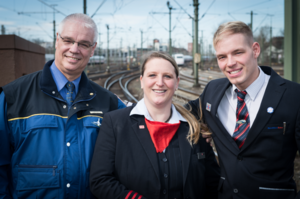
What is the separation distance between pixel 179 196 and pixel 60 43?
191cm

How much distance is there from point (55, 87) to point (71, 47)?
1.44ft

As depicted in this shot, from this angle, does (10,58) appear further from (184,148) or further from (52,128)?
(184,148)

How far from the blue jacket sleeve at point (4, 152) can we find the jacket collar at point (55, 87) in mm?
381

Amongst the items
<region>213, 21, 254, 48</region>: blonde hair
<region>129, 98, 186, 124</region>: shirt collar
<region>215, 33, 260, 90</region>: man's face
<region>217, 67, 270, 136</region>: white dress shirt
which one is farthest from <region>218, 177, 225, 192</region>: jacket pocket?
<region>213, 21, 254, 48</region>: blonde hair

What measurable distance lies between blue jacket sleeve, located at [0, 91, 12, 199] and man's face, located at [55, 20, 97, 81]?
2.11 ft

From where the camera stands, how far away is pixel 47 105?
8.00 feet

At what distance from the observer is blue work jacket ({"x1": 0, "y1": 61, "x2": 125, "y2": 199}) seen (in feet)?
7.52

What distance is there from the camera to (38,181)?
7.52 feet

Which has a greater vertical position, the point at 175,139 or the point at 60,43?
the point at 60,43

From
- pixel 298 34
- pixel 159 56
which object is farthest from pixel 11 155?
pixel 298 34

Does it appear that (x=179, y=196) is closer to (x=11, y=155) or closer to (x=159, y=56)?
(x=159, y=56)

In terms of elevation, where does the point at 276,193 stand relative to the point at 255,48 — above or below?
below

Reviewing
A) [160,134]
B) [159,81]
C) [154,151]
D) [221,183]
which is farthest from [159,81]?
[221,183]

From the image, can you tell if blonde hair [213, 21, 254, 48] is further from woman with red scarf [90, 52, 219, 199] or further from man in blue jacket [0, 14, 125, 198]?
man in blue jacket [0, 14, 125, 198]
